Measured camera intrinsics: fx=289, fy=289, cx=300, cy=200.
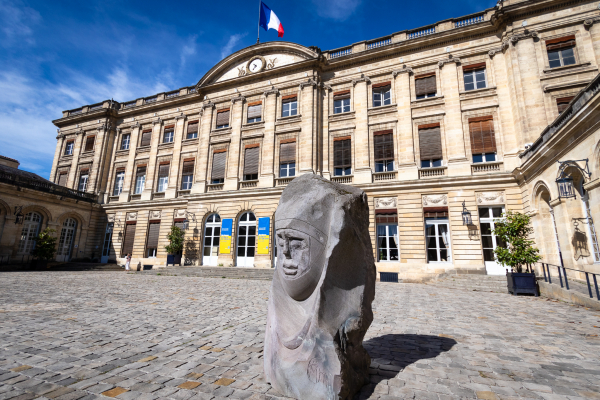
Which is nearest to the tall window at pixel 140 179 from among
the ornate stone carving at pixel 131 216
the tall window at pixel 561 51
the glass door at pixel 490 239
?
the ornate stone carving at pixel 131 216

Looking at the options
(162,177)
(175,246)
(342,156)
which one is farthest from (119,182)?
(342,156)

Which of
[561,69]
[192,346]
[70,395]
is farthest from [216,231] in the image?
[561,69]

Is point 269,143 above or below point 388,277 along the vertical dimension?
above

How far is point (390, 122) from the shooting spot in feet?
52.6

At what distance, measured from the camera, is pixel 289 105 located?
61.0 feet

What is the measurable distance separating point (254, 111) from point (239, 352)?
58.2 ft

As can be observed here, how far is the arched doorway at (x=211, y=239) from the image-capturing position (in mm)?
17625

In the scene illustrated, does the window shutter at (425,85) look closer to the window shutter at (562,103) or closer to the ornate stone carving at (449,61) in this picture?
the ornate stone carving at (449,61)

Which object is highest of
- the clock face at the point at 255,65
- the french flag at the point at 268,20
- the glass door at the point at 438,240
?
the french flag at the point at 268,20

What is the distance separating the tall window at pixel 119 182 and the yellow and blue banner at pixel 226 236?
36.3 feet

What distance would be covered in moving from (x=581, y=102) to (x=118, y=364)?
12199 mm

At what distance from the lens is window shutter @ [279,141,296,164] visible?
57.4 feet

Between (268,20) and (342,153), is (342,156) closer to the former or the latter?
(342,153)

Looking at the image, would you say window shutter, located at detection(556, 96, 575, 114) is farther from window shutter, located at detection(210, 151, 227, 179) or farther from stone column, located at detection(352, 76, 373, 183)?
window shutter, located at detection(210, 151, 227, 179)
